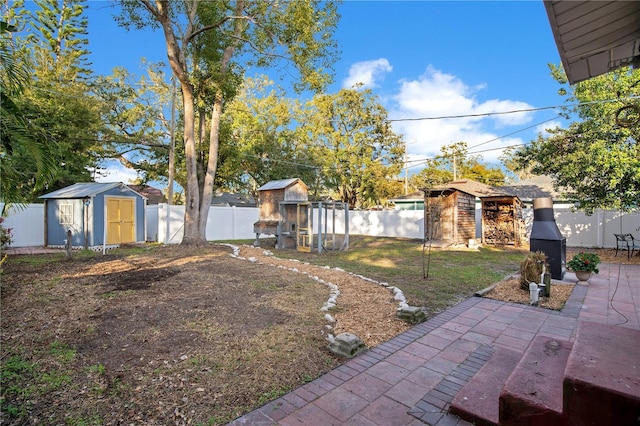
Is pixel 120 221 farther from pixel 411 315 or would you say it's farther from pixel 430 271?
pixel 411 315

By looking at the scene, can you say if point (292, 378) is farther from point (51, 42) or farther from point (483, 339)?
point (51, 42)

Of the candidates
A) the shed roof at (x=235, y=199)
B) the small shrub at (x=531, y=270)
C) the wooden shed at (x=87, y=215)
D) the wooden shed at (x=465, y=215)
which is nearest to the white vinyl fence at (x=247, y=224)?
the wooden shed at (x=87, y=215)

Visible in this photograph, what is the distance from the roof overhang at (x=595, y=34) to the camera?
1860mm

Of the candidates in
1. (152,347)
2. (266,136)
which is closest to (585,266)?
(152,347)

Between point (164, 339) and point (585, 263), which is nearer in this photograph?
point (164, 339)

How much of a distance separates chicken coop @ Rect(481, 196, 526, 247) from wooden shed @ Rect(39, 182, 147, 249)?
15374 millimetres

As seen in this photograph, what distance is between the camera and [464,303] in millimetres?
5129

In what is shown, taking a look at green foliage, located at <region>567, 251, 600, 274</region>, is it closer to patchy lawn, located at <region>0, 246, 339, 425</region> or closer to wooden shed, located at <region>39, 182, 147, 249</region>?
patchy lawn, located at <region>0, 246, 339, 425</region>

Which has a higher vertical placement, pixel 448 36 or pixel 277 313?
pixel 448 36

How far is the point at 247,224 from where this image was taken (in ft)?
54.8

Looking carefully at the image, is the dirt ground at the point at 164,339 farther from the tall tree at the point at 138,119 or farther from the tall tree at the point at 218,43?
the tall tree at the point at 138,119

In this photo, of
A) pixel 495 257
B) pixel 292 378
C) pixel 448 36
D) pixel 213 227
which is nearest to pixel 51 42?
pixel 213 227

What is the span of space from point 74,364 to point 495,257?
11.3 meters

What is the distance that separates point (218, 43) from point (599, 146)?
13.0m
